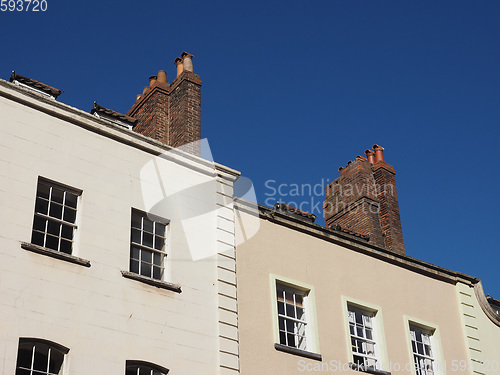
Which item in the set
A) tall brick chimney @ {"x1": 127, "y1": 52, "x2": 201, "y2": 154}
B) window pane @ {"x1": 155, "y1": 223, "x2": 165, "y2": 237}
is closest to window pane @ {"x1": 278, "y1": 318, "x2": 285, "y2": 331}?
window pane @ {"x1": 155, "y1": 223, "x2": 165, "y2": 237}

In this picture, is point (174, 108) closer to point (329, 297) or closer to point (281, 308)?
point (281, 308)

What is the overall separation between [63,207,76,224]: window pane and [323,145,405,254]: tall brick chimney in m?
11.6

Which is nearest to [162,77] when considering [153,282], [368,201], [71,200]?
[71,200]

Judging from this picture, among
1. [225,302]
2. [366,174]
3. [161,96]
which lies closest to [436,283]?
[366,174]

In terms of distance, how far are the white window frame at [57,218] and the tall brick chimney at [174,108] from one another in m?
4.64

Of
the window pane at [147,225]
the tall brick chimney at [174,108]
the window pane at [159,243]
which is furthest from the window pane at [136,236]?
the tall brick chimney at [174,108]

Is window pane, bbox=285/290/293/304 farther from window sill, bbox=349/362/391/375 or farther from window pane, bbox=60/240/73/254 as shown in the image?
window pane, bbox=60/240/73/254

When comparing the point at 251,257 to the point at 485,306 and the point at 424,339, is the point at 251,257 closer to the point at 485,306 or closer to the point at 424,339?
the point at 424,339

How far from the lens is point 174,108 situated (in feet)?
75.4

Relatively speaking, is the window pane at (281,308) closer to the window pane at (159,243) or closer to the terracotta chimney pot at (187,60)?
the window pane at (159,243)

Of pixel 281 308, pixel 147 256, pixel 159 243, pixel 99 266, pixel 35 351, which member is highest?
pixel 159 243

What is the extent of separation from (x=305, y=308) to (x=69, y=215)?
261 inches

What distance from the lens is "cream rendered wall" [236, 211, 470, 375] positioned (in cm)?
1906

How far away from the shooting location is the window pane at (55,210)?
679 inches
